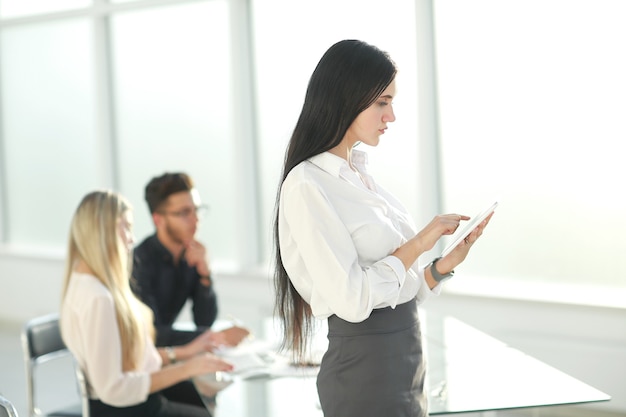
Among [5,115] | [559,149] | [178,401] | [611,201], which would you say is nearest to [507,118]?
[559,149]

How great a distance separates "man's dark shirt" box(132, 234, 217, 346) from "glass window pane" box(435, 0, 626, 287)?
154cm

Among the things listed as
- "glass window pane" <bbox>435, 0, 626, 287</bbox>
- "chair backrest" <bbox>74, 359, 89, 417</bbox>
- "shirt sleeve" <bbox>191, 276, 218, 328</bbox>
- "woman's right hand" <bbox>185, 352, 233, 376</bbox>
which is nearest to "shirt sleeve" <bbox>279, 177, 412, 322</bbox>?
"woman's right hand" <bbox>185, 352, 233, 376</bbox>

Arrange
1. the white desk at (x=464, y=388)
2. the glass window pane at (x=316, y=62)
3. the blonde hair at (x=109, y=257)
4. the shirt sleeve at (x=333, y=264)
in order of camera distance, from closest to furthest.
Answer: the shirt sleeve at (x=333, y=264), the white desk at (x=464, y=388), the blonde hair at (x=109, y=257), the glass window pane at (x=316, y=62)

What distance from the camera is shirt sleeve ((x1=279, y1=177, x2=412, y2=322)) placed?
5.87 feet

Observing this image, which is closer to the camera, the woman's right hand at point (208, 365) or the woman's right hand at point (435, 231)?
the woman's right hand at point (435, 231)

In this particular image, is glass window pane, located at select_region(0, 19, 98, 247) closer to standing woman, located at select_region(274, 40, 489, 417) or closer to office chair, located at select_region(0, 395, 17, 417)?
office chair, located at select_region(0, 395, 17, 417)

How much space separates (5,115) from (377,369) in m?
5.82

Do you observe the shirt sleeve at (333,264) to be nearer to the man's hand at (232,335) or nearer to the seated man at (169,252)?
the man's hand at (232,335)

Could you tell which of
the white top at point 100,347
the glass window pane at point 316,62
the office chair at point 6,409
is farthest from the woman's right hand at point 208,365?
the glass window pane at point 316,62

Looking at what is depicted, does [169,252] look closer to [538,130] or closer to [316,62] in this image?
[538,130]

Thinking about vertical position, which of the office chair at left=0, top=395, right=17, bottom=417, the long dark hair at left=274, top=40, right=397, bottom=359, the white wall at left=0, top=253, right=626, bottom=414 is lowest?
the white wall at left=0, top=253, right=626, bottom=414

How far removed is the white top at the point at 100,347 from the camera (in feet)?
8.91

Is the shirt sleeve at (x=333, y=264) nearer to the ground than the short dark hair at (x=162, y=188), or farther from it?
nearer to the ground

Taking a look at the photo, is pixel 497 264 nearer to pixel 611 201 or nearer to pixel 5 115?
pixel 611 201
